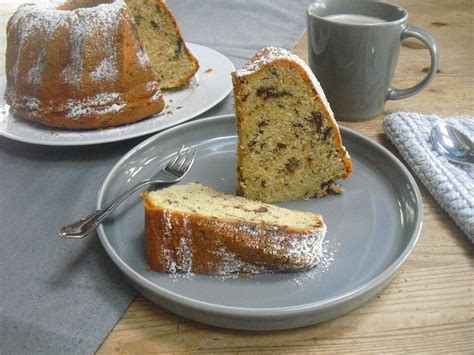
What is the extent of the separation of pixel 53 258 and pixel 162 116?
0.54m

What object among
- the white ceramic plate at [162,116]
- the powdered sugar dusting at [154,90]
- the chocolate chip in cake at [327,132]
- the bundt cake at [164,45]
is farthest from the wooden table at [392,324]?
the bundt cake at [164,45]

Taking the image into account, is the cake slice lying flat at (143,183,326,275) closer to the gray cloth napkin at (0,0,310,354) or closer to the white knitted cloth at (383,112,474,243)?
the gray cloth napkin at (0,0,310,354)

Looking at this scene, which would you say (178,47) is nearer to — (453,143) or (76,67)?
(76,67)

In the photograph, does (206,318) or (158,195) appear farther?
(158,195)

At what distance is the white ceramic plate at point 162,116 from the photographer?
3.71 ft

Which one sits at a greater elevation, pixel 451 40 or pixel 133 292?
pixel 451 40

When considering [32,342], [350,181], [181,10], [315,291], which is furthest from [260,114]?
[181,10]

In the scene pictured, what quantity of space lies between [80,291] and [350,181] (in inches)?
22.7

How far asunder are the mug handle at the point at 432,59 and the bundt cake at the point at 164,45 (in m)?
0.57

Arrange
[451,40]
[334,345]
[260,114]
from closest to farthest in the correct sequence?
[334,345]
[260,114]
[451,40]

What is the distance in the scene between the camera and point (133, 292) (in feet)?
2.44

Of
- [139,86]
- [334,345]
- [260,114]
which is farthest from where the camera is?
[139,86]

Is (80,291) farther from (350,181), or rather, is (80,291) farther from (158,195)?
(350,181)

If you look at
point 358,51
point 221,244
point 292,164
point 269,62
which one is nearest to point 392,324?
point 221,244
